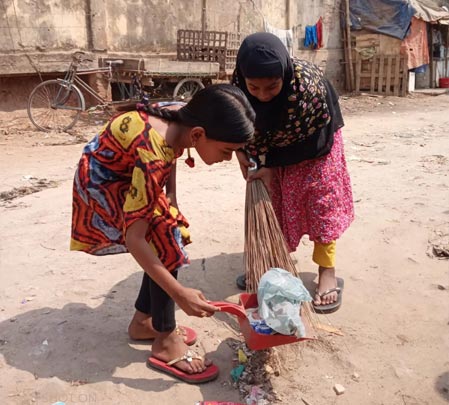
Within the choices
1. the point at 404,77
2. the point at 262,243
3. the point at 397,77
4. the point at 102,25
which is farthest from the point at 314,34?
the point at 262,243

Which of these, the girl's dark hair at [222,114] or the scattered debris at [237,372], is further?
the scattered debris at [237,372]

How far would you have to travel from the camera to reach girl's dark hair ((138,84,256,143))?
1624 millimetres

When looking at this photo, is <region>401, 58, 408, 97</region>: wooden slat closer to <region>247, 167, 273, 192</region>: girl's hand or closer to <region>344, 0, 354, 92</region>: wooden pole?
<region>344, 0, 354, 92</region>: wooden pole

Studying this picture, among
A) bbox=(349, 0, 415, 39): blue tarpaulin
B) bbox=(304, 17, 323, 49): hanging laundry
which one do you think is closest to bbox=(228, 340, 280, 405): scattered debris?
bbox=(304, 17, 323, 49): hanging laundry

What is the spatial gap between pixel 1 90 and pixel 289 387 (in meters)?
7.64

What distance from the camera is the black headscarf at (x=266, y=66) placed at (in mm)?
2023

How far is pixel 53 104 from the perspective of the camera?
7.63 m

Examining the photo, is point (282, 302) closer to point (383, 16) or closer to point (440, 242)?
point (440, 242)

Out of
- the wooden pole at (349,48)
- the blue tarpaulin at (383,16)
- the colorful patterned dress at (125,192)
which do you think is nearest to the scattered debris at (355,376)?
the colorful patterned dress at (125,192)

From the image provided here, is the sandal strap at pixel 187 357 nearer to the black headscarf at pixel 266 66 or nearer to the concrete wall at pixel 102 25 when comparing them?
the black headscarf at pixel 266 66

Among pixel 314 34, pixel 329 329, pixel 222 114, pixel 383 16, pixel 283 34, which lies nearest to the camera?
pixel 222 114

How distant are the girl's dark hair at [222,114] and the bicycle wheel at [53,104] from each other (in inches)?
250

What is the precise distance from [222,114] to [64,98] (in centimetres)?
661

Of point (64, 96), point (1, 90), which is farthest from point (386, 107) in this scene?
point (1, 90)
